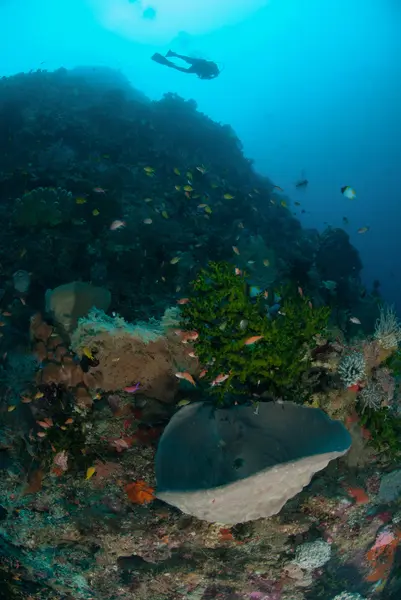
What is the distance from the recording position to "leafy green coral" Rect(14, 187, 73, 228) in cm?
981

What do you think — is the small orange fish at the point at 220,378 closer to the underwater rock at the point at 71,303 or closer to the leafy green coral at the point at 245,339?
the leafy green coral at the point at 245,339

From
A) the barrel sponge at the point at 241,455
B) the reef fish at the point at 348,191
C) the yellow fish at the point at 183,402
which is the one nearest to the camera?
the barrel sponge at the point at 241,455

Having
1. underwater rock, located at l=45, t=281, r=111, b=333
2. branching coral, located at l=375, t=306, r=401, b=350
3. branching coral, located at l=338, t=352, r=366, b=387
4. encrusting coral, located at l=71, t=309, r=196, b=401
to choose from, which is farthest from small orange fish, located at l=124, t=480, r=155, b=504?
branching coral, located at l=375, t=306, r=401, b=350

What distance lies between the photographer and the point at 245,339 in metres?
4.59

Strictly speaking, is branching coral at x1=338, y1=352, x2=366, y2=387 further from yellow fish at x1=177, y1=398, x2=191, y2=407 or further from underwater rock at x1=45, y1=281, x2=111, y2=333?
underwater rock at x1=45, y1=281, x2=111, y2=333

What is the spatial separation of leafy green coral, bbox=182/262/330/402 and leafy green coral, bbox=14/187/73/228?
6575 millimetres

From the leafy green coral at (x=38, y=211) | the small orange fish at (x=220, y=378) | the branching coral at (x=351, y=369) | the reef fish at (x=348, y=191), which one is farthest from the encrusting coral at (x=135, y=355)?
the reef fish at (x=348, y=191)

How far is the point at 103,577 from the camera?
579 centimetres

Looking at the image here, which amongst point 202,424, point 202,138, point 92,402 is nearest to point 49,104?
point 202,138

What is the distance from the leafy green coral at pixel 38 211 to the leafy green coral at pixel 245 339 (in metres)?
6.57

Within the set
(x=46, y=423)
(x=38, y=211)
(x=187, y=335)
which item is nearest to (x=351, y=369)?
(x=187, y=335)

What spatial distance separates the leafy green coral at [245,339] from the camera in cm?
463

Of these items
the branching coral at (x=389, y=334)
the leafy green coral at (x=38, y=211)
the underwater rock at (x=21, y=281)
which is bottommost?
the underwater rock at (x=21, y=281)

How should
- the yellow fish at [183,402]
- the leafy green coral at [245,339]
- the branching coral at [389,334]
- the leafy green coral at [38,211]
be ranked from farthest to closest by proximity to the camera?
the leafy green coral at [38,211], the branching coral at [389,334], the yellow fish at [183,402], the leafy green coral at [245,339]
